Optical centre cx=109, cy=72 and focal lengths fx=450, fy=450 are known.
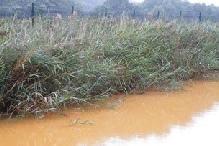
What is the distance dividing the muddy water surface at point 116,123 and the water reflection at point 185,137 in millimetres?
12

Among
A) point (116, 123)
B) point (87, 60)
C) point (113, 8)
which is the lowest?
point (116, 123)

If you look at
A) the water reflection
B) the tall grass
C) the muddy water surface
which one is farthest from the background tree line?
the water reflection

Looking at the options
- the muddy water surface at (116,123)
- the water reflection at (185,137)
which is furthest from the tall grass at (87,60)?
the water reflection at (185,137)

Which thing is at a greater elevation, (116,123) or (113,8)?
(113,8)

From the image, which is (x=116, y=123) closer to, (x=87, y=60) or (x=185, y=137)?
(x=185, y=137)

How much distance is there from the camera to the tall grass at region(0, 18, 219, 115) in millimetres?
5668

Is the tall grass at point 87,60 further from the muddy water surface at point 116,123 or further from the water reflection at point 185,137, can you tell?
the water reflection at point 185,137

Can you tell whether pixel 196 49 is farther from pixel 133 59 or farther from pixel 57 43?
pixel 57 43

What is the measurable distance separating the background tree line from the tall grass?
2.28 metres

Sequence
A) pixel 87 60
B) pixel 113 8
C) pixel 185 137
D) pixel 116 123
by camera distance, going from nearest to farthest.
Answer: pixel 185 137, pixel 116 123, pixel 87 60, pixel 113 8

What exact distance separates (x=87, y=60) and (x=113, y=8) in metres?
19.8

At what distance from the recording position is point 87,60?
661 centimetres

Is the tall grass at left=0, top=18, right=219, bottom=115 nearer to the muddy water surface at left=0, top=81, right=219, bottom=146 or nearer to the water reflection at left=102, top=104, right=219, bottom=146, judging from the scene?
the muddy water surface at left=0, top=81, right=219, bottom=146

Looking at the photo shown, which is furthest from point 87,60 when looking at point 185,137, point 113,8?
point 113,8
